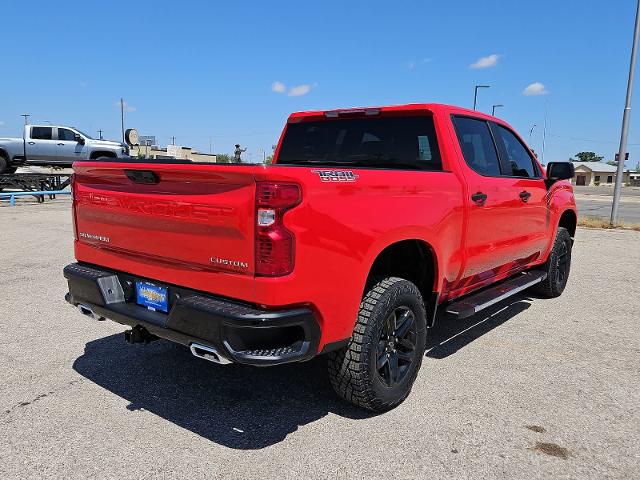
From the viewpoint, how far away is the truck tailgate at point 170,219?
2.55 m

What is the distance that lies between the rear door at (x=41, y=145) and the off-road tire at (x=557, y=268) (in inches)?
771

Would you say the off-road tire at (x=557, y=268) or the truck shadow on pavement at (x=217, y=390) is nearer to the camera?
the truck shadow on pavement at (x=217, y=390)

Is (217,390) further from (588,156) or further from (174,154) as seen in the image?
(588,156)

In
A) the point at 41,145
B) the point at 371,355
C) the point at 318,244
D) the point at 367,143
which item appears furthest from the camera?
the point at 41,145

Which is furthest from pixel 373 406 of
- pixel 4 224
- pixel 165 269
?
pixel 4 224

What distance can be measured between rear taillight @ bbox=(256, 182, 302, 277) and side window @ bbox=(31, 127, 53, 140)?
20.9 meters

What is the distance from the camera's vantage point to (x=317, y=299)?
8.71 ft

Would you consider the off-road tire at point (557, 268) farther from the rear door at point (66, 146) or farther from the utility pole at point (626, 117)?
the rear door at point (66, 146)

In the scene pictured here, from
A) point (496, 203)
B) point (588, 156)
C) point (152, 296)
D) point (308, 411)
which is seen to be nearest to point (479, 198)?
point (496, 203)

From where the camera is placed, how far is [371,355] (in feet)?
9.80

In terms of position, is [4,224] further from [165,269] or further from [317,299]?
[317,299]

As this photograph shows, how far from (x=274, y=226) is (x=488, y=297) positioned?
99.5 inches

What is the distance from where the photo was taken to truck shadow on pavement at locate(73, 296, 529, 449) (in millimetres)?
3082

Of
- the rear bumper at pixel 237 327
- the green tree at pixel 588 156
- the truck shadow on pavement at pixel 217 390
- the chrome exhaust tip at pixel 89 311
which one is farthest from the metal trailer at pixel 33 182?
the green tree at pixel 588 156
